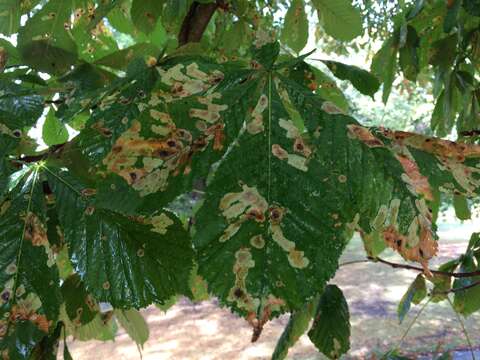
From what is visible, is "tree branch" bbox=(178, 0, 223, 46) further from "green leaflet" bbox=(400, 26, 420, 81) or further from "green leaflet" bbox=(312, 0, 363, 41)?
"green leaflet" bbox=(400, 26, 420, 81)

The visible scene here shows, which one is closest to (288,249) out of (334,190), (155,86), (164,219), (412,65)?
(334,190)

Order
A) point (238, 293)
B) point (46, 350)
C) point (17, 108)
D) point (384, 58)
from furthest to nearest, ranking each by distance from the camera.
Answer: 1. point (384, 58)
2. point (46, 350)
3. point (17, 108)
4. point (238, 293)

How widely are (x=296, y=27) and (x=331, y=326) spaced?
2.10ft

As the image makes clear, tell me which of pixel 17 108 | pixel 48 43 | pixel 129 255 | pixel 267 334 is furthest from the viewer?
pixel 267 334

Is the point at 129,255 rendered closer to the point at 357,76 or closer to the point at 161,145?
the point at 161,145

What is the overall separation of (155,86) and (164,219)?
167mm

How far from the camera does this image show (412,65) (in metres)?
1.29

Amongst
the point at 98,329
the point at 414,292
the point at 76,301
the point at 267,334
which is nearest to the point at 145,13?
the point at 76,301

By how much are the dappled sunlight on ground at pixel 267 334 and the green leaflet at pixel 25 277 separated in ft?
9.77

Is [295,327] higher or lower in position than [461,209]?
lower

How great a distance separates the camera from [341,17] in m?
0.92

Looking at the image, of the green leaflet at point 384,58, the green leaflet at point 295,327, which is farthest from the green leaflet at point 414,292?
the green leaflet at point 384,58

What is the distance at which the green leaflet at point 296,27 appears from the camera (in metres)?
1.10

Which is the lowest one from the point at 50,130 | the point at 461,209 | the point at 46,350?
the point at 46,350
